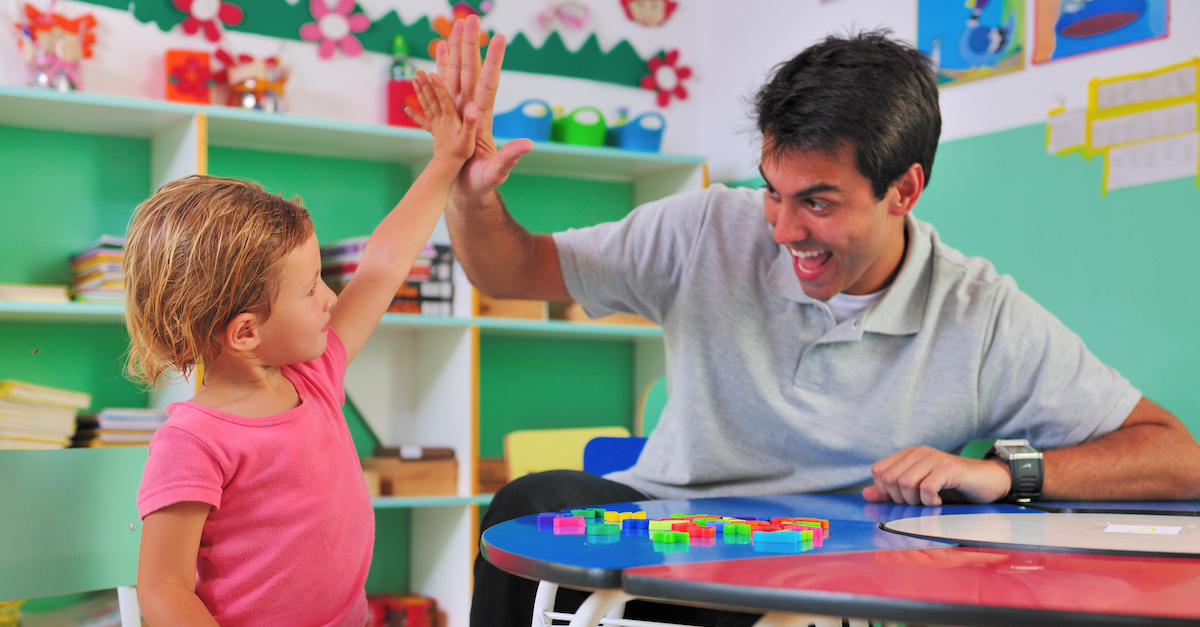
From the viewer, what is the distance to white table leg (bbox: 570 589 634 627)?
0.76 m

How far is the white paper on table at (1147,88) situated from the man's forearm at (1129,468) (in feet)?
3.18

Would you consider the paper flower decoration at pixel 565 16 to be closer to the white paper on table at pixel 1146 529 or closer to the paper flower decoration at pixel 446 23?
the paper flower decoration at pixel 446 23

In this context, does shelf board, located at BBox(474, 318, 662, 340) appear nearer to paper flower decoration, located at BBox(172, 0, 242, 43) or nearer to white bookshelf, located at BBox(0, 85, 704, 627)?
white bookshelf, located at BBox(0, 85, 704, 627)

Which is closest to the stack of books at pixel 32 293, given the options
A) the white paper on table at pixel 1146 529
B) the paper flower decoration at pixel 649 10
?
the paper flower decoration at pixel 649 10

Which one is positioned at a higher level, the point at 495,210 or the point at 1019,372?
the point at 495,210

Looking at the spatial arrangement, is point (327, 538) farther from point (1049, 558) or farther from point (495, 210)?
point (1049, 558)

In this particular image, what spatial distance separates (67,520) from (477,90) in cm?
76

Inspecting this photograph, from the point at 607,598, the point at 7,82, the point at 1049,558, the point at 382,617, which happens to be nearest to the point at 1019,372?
the point at 1049,558

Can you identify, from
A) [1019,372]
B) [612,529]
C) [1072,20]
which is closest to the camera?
[612,529]

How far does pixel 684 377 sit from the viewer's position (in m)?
1.61

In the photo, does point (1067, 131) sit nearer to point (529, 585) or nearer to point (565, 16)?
point (529, 585)

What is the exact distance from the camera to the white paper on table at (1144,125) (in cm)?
202

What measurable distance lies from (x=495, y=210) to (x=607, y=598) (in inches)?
34.1

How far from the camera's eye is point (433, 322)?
292cm
